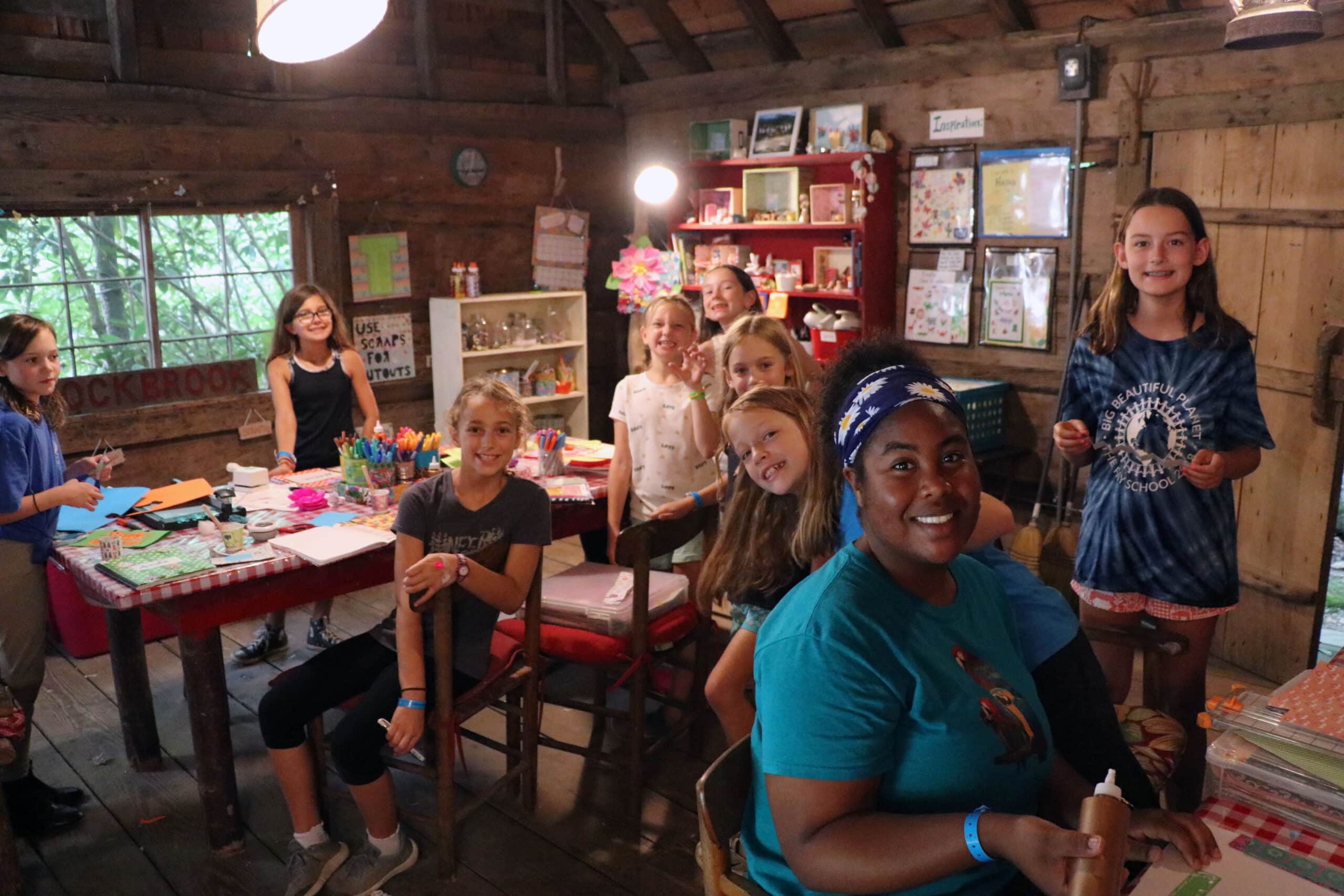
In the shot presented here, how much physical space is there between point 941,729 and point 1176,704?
1.56 metres

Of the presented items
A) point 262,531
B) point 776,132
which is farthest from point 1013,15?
point 262,531

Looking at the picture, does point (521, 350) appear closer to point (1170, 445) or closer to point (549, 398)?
point (549, 398)

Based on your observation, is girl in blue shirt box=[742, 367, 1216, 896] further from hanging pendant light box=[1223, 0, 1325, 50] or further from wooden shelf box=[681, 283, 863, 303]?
wooden shelf box=[681, 283, 863, 303]

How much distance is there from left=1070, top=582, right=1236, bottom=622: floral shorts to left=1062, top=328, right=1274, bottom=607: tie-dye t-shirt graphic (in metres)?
0.02

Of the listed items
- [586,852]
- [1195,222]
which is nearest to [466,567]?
[586,852]

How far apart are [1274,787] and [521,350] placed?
5049 millimetres

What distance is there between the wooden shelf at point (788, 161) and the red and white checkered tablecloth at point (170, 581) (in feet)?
10.1

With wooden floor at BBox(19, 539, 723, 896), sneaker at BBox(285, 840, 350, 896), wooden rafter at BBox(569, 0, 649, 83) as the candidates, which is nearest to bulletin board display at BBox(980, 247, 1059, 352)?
wooden floor at BBox(19, 539, 723, 896)

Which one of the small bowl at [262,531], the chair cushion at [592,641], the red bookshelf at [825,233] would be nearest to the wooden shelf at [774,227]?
the red bookshelf at [825,233]

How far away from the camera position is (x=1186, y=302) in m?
2.61

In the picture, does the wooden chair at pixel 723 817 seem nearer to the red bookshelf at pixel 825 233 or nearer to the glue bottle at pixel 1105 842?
the glue bottle at pixel 1105 842

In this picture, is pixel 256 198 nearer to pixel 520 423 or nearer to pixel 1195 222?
pixel 520 423

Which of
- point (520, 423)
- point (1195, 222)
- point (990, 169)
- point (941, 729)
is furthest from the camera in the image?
point (990, 169)

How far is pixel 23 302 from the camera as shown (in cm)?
475
